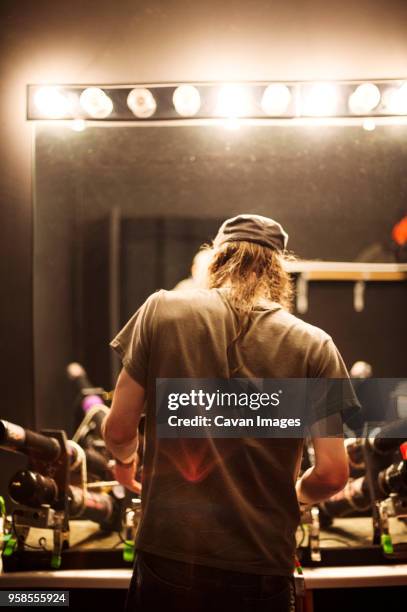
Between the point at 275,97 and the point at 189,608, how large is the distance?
155cm

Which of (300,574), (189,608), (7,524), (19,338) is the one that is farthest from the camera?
(19,338)

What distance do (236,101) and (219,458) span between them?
52.3 inches

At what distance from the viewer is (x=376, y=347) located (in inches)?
83.3

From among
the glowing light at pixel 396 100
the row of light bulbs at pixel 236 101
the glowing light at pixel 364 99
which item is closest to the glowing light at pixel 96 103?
the row of light bulbs at pixel 236 101

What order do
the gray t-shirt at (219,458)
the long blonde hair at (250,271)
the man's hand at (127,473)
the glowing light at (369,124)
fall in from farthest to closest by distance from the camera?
the glowing light at (369,124) < the man's hand at (127,473) < the long blonde hair at (250,271) < the gray t-shirt at (219,458)

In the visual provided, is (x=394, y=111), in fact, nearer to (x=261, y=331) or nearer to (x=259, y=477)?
(x=261, y=331)

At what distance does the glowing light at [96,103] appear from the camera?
6.73ft

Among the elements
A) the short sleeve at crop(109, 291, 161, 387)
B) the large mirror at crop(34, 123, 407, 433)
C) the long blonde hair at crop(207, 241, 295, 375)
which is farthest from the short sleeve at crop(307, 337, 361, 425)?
the large mirror at crop(34, 123, 407, 433)

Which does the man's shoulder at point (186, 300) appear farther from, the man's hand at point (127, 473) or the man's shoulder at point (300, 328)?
the man's hand at point (127, 473)

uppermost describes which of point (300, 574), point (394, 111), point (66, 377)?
point (394, 111)

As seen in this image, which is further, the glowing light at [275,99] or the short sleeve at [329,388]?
the glowing light at [275,99]

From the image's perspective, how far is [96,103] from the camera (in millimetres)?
2068

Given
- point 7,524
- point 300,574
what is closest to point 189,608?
point 300,574

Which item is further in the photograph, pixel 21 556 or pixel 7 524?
pixel 7 524
